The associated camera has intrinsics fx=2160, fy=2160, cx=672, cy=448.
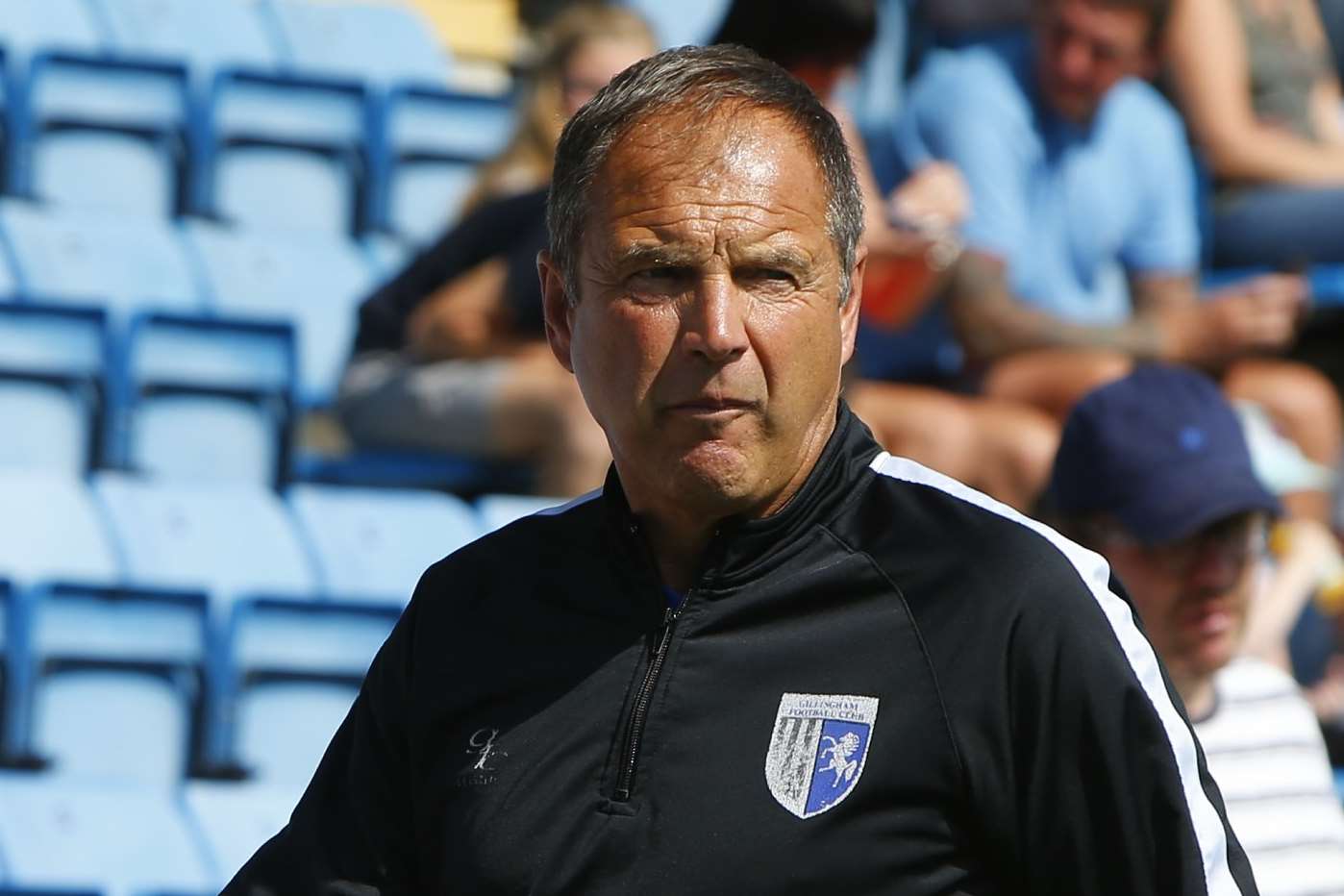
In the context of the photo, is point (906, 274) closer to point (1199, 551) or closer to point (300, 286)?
point (300, 286)

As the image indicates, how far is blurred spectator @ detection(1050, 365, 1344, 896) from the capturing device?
8.36 ft

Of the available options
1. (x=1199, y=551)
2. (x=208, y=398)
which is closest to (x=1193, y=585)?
(x=1199, y=551)

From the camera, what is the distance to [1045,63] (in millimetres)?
5141

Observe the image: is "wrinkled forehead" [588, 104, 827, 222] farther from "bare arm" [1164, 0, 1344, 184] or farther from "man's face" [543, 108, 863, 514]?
"bare arm" [1164, 0, 1344, 184]

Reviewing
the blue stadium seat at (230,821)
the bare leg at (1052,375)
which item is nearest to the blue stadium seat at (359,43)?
the bare leg at (1052,375)

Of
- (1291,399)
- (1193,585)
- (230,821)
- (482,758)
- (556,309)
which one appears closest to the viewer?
(482,758)

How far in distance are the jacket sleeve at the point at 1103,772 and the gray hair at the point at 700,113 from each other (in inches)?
14.0

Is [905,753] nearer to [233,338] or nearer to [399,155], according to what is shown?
[233,338]

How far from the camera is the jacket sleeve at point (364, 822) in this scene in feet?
5.57

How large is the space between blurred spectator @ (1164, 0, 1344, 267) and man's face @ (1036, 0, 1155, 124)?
0.55 metres

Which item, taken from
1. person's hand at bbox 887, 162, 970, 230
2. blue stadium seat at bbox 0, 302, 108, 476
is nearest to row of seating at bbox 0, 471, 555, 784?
blue stadium seat at bbox 0, 302, 108, 476

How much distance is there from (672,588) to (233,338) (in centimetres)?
364

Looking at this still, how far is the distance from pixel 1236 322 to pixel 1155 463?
2.48 metres

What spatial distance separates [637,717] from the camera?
5.10ft
